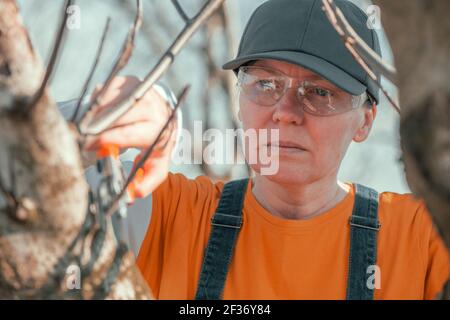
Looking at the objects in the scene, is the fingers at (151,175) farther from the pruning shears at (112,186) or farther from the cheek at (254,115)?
the cheek at (254,115)

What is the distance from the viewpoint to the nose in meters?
2.42

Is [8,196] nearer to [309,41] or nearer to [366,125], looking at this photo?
[309,41]

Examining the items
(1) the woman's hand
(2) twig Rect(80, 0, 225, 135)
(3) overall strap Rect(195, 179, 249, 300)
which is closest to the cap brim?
(3) overall strap Rect(195, 179, 249, 300)

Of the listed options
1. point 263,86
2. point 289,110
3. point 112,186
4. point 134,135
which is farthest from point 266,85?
point 112,186

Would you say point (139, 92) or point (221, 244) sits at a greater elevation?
point (139, 92)

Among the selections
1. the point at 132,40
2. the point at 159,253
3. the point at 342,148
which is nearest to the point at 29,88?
the point at 132,40

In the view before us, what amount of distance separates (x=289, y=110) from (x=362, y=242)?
18.1 inches

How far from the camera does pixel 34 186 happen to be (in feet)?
4.11

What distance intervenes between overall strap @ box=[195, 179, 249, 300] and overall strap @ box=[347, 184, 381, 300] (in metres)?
0.36

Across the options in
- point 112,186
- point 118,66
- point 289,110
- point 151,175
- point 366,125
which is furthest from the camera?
point 366,125

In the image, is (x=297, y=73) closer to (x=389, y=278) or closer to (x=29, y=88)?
(x=389, y=278)
